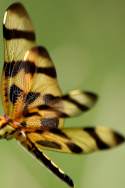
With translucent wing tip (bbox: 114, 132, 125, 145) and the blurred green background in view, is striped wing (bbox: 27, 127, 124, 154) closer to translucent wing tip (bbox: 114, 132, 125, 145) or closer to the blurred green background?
translucent wing tip (bbox: 114, 132, 125, 145)

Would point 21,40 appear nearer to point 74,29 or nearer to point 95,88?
point 95,88

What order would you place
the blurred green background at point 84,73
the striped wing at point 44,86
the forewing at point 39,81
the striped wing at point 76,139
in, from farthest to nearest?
the blurred green background at point 84,73 < the forewing at point 39,81 < the striped wing at point 44,86 < the striped wing at point 76,139

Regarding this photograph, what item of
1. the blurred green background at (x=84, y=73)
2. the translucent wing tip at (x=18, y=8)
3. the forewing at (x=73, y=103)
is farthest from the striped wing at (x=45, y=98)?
the blurred green background at (x=84, y=73)

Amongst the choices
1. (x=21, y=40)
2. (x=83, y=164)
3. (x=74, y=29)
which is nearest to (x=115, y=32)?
(x=74, y=29)

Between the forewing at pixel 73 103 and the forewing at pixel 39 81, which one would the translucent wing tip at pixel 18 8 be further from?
the forewing at pixel 73 103

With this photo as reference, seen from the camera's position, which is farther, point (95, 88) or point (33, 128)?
point (95, 88)

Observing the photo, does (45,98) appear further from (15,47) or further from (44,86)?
(15,47)
